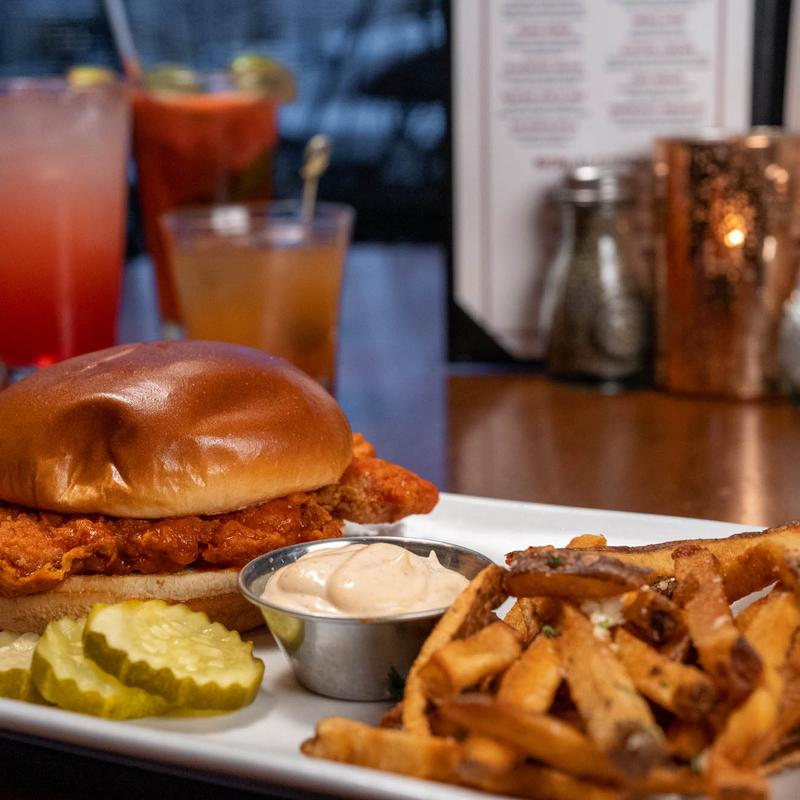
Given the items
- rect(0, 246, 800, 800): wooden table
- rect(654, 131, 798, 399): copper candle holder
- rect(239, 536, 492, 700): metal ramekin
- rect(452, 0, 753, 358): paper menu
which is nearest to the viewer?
rect(239, 536, 492, 700): metal ramekin

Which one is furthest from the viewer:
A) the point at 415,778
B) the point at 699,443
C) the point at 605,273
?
the point at 605,273

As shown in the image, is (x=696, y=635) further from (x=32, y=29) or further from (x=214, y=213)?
(x=32, y=29)

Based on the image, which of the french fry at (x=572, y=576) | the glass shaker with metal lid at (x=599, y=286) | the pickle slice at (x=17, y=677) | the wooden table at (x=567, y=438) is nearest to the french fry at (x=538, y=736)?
the french fry at (x=572, y=576)

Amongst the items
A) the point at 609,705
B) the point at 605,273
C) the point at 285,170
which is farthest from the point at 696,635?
the point at 285,170

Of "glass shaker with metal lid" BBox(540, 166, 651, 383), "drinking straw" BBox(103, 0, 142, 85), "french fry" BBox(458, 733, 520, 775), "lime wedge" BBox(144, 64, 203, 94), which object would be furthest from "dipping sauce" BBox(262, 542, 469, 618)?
"drinking straw" BBox(103, 0, 142, 85)

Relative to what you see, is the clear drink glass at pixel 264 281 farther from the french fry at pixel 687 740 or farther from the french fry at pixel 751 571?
the french fry at pixel 687 740

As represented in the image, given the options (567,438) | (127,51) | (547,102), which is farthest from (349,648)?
(127,51)

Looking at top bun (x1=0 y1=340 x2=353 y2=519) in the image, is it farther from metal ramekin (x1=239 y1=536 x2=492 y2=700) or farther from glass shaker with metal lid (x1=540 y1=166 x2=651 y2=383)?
glass shaker with metal lid (x1=540 y1=166 x2=651 y2=383)
